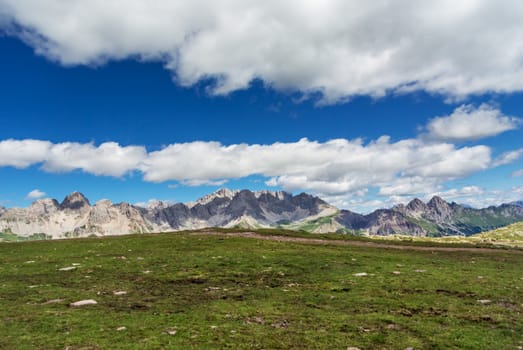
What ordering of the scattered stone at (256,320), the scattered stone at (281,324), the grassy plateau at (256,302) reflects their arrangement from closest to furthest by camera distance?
the grassy plateau at (256,302), the scattered stone at (281,324), the scattered stone at (256,320)

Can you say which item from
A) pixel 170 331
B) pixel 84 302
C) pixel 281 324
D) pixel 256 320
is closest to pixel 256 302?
pixel 256 320

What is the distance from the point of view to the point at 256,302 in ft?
84.0

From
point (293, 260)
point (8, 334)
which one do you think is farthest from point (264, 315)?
point (293, 260)

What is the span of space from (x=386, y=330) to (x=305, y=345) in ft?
18.5

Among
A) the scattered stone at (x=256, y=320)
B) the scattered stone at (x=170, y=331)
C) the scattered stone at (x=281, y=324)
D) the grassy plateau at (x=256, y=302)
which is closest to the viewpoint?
the grassy plateau at (x=256, y=302)

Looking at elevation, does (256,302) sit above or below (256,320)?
above

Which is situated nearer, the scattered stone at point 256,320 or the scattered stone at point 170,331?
the scattered stone at point 170,331

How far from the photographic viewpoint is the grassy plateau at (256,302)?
→ 18.2 m

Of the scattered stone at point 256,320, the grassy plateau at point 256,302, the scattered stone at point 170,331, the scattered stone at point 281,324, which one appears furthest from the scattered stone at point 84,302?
the scattered stone at point 281,324

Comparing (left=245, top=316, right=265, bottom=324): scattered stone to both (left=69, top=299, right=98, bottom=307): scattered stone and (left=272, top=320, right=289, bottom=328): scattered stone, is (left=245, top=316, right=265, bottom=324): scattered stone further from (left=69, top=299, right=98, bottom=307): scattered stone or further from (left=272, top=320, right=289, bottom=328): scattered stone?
(left=69, top=299, right=98, bottom=307): scattered stone

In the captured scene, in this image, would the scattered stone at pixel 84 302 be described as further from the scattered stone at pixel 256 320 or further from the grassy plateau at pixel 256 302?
the scattered stone at pixel 256 320

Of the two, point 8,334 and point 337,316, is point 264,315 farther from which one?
point 8,334

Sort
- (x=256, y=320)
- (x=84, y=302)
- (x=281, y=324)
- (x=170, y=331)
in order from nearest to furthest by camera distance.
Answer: (x=170, y=331), (x=281, y=324), (x=256, y=320), (x=84, y=302)

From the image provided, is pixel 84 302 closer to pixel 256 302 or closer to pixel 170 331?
pixel 170 331
